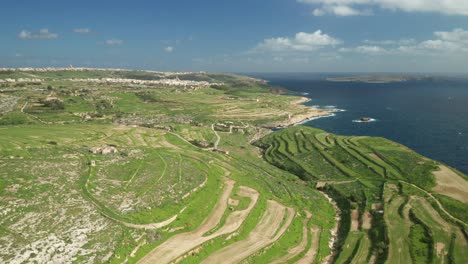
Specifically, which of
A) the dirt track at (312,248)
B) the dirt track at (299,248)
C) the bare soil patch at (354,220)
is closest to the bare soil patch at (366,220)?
the bare soil patch at (354,220)

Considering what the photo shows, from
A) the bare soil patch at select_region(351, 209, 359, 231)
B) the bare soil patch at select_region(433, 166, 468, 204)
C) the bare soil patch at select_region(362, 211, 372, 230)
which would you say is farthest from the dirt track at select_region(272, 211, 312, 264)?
the bare soil patch at select_region(433, 166, 468, 204)

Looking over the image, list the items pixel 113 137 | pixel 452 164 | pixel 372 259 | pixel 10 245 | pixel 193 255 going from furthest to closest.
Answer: pixel 113 137
pixel 452 164
pixel 372 259
pixel 193 255
pixel 10 245

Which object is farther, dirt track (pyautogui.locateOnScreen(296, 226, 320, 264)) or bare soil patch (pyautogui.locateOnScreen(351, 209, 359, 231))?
bare soil patch (pyautogui.locateOnScreen(351, 209, 359, 231))

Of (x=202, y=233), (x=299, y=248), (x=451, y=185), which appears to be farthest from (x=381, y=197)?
(x=202, y=233)

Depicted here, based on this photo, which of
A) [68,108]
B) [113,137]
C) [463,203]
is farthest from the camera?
[68,108]

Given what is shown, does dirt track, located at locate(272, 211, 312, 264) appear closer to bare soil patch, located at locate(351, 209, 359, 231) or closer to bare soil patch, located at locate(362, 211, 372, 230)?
bare soil patch, located at locate(351, 209, 359, 231)

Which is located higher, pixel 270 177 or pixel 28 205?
pixel 28 205

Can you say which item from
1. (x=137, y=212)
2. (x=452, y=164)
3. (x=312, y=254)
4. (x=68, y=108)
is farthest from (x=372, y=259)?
(x=68, y=108)

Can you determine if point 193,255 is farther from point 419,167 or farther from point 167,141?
point 167,141
